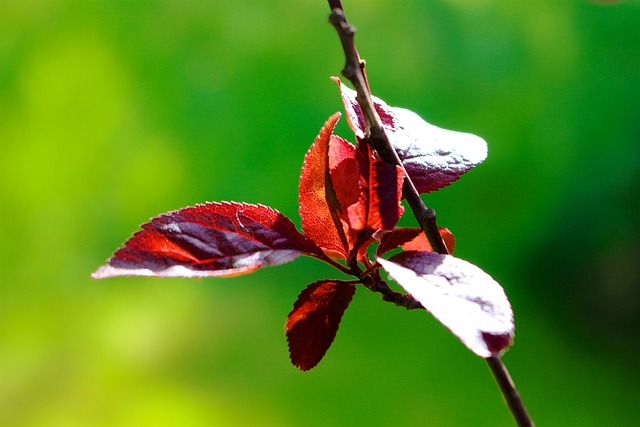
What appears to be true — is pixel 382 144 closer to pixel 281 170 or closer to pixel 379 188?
pixel 379 188

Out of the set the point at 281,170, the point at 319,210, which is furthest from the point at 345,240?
the point at 281,170

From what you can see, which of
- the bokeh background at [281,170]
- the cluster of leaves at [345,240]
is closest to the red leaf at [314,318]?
the cluster of leaves at [345,240]

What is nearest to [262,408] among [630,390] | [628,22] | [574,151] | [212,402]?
[212,402]

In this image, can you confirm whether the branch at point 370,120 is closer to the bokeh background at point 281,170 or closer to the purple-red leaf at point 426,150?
the purple-red leaf at point 426,150

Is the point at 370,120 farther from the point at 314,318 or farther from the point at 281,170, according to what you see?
the point at 281,170

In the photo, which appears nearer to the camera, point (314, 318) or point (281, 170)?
point (314, 318)

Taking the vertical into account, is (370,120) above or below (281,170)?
below

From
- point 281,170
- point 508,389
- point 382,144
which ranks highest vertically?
point 281,170
